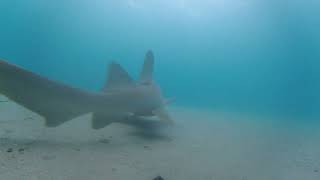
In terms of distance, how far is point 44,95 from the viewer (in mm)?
4059

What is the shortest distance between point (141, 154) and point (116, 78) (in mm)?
2000

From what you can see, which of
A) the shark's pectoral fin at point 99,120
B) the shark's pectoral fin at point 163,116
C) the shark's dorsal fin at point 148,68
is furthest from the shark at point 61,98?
the shark's dorsal fin at point 148,68

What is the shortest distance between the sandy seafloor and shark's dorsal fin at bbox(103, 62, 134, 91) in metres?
0.81

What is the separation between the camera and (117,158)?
4.19 m

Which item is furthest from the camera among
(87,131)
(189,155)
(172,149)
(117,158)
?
(87,131)

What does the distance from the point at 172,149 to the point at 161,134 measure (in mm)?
1154

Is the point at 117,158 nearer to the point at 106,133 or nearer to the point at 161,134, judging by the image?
the point at 106,133

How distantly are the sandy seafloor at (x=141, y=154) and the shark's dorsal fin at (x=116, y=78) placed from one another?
2.65 feet

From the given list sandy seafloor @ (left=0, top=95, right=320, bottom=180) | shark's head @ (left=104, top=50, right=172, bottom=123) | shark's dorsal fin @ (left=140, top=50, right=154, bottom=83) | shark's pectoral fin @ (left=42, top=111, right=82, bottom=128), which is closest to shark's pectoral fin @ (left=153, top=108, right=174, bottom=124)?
shark's head @ (left=104, top=50, right=172, bottom=123)

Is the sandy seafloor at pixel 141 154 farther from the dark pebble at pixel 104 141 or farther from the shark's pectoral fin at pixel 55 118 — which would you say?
the shark's pectoral fin at pixel 55 118

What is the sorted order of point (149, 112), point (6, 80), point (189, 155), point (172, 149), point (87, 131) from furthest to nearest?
point (149, 112) → point (87, 131) → point (172, 149) → point (189, 155) → point (6, 80)

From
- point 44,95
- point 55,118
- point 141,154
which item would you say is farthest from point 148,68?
point 44,95

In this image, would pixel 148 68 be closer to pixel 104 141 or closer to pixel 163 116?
pixel 163 116

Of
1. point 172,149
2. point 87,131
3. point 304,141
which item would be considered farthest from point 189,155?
point 304,141
